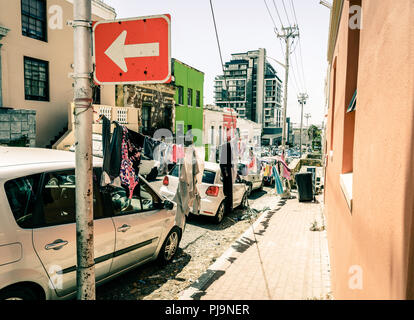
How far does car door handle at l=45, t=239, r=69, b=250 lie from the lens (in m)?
3.51

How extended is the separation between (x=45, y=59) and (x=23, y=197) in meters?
13.2

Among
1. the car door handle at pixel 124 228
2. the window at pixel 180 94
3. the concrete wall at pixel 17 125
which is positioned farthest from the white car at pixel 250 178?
the window at pixel 180 94

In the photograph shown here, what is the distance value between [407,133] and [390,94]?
1.38 ft

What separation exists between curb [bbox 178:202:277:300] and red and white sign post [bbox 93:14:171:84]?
139 inches

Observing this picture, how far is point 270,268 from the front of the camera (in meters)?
6.11

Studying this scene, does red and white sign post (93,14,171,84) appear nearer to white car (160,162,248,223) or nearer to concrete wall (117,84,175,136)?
white car (160,162,248,223)

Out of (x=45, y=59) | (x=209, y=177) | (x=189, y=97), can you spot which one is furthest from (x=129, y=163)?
(x=189, y=97)

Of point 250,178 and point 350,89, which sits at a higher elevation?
point 350,89

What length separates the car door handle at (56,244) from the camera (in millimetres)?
3512

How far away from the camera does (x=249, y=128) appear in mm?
45656

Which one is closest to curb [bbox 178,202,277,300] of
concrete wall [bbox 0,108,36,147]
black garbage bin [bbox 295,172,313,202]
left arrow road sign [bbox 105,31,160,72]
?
left arrow road sign [bbox 105,31,160,72]

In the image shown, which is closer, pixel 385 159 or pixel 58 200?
pixel 385 159

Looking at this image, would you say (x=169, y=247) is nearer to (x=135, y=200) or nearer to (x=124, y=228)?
(x=135, y=200)
